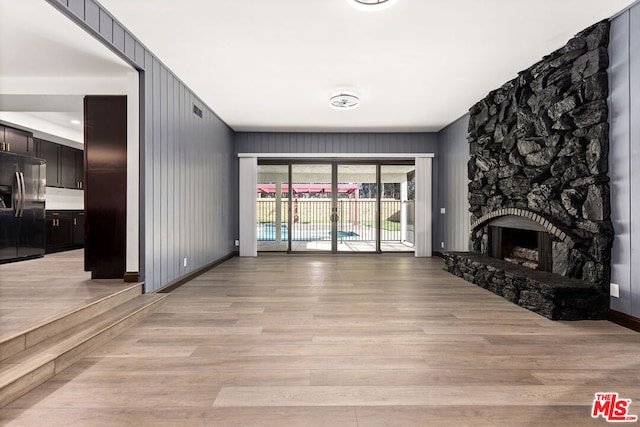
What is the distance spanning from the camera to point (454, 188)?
641 cm

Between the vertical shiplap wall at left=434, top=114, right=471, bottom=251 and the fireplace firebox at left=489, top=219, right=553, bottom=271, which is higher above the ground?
the vertical shiplap wall at left=434, top=114, right=471, bottom=251

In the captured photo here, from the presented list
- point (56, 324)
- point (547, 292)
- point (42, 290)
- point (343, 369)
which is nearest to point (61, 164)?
point (42, 290)

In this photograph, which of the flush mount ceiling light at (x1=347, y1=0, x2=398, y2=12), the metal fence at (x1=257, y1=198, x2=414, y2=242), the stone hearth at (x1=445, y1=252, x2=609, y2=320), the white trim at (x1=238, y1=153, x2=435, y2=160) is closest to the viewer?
the flush mount ceiling light at (x1=347, y1=0, x2=398, y2=12)

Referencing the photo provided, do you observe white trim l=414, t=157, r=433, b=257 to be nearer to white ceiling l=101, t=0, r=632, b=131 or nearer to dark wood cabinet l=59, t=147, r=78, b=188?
white ceiling l=101, t=0, r=632, b=131

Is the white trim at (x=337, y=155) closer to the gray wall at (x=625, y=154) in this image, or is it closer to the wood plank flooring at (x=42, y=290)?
the wood plank flooring at (x=42, y=290)

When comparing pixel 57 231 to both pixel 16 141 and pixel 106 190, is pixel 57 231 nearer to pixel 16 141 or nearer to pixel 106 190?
pixel 16 141

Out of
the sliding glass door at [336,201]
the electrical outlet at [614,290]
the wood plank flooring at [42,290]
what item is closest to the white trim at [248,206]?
the sliding glass door at [336,201]

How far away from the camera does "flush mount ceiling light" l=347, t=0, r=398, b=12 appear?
2.62 m

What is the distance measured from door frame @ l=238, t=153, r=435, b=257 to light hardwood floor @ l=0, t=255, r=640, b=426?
364 cm

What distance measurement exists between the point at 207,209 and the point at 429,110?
4354 mm

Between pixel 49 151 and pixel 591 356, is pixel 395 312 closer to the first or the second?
pixel 591 356

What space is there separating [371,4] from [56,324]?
3573mm

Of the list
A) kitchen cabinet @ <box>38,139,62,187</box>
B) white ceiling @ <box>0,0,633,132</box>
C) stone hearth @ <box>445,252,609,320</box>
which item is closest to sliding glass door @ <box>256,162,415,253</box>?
white ceiling @ <box>0,0,633,132</box>

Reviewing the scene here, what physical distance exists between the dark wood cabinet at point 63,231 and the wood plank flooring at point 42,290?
1.41 m
